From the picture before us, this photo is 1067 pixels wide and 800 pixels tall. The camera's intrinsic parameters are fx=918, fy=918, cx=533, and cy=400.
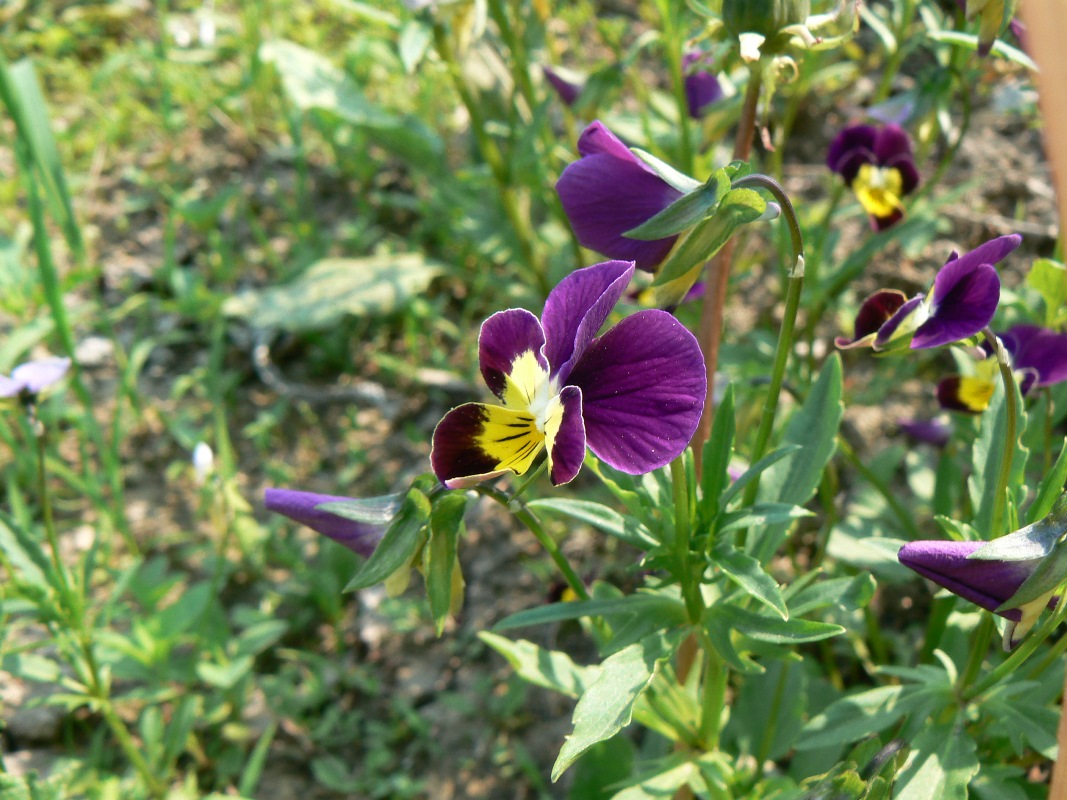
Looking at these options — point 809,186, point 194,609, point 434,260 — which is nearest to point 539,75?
point 434,260

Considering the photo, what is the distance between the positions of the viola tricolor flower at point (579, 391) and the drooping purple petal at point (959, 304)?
36 cm

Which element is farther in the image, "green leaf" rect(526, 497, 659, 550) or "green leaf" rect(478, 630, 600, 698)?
Result: "green leaf" rect(478, 630, 600, 698)

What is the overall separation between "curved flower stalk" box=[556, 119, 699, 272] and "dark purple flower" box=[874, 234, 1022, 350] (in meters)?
0.28

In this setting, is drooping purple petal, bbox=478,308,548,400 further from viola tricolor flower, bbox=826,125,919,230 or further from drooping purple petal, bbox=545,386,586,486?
viola tricolor flower, bbox=826,125,919,230

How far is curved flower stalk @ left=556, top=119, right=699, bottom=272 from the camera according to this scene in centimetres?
98

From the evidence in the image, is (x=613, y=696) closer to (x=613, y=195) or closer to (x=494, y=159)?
(x=613, y=195)

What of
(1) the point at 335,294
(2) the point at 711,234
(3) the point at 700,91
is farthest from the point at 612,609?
(1) the point at 335,294

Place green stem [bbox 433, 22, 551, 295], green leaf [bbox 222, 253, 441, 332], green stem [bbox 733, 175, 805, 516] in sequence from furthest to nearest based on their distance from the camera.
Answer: green leaf [bbox 222, 253, 441, 332] < green stem [bbox 433, 22, 551, 295] < green stem [bbox 733, 175, 805, 516]

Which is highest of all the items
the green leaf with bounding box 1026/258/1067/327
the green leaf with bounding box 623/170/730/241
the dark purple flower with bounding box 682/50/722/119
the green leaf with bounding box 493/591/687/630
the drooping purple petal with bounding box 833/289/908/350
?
the green leaf with bounding box 623/170/730/241

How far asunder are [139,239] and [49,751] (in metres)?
1.68

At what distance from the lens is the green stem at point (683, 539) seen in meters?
1.00

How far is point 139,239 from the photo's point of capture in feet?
9.81

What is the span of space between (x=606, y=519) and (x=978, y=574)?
436 millimetres

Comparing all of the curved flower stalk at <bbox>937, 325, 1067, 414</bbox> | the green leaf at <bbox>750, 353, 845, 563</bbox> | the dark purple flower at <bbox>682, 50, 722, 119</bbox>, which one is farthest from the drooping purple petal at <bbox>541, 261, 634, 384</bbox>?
the dark purple flower at <bbox>682, 50, 722, 119</bbox>
